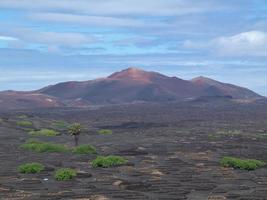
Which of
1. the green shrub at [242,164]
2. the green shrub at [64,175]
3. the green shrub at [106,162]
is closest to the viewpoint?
the green shrub at [64,175]

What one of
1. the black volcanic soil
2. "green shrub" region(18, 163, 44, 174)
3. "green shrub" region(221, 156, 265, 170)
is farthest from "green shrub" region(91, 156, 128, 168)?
"green shrub" region(221, 156, 265, 170)

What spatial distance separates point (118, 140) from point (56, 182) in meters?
30.4

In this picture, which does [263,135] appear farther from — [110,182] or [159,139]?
[110,182]

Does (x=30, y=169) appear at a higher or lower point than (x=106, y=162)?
lower

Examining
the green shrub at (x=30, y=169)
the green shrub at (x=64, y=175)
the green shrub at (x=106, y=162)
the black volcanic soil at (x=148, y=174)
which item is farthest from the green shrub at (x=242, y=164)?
the green shrub at (x=30, y=169)

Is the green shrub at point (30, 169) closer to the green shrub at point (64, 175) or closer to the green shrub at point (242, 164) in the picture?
the green shrub at point (64, 175)

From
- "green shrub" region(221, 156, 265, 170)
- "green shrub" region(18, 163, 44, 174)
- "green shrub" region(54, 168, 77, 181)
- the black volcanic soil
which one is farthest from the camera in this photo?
"green shrub" region(221, 156, 265, 170)

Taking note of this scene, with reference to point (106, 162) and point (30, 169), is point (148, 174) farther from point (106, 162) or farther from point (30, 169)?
point (30, 169)

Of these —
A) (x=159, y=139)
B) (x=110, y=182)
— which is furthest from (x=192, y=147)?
(x=110, y=182)

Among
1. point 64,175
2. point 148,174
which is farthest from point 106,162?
point 64,175

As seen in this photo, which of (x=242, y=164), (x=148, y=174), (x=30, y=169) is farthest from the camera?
(x=242, y=164)

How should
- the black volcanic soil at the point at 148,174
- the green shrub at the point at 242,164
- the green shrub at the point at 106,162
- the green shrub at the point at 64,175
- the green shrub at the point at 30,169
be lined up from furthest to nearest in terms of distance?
the green shrub at the point at 106,162 → the green shrub at the point at 242,164 → the green shrub at the point at 30,169 → the green shrub at the point at 64,175 → the black volcanic soil at the point at 148,174

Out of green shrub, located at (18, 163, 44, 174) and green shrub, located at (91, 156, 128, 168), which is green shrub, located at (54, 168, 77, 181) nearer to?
green shrub, located at (18, 163, 44, 174)

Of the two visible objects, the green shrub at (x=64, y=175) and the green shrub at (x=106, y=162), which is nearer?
the green shrub at (x=64, y=175)
